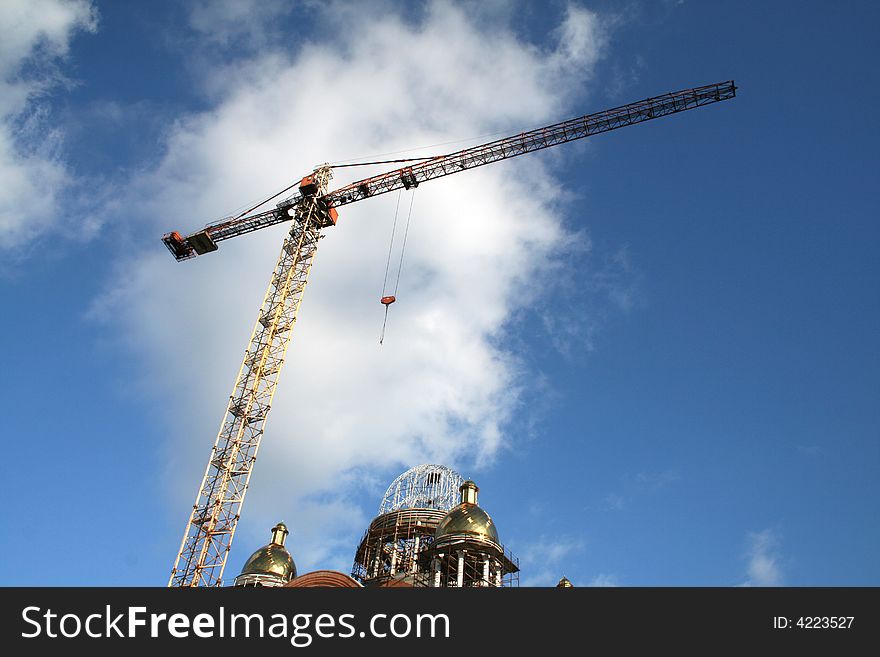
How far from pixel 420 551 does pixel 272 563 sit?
381 inches

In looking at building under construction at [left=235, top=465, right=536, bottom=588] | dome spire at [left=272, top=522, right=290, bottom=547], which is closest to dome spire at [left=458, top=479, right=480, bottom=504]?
building under construction at [left=235, top=465, right=536, bottom=588]

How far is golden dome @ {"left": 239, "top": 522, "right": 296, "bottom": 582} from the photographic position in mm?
48312

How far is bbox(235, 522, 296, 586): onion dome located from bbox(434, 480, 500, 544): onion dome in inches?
448

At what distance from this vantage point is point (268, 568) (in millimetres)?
48375

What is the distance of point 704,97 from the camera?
57.6 meters

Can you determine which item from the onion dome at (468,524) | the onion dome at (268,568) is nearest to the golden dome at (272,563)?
the onion dome at (268,568)

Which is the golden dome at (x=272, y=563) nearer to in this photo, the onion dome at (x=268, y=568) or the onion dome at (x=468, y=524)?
the onion dome at (x=268, y=568)

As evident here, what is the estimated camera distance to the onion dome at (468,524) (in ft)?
142

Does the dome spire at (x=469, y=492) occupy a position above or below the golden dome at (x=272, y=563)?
above

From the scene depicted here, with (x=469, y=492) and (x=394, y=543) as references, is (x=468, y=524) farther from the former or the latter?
(x=394, y=543)
